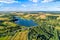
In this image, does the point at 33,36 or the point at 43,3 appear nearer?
the point at 33,36

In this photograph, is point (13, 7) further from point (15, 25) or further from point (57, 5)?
point (57, 5)

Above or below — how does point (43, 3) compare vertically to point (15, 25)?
above

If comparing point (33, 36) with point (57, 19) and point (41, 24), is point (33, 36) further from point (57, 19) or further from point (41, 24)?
point (57, 19)

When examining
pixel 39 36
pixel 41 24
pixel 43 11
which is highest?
pixel 43 11

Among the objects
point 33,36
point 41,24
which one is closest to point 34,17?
point 41,24

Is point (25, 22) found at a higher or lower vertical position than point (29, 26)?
higher

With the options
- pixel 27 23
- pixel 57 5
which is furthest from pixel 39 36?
pixel 57 5
